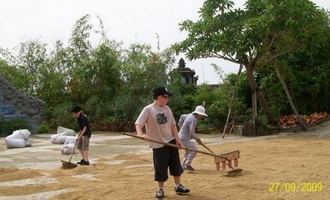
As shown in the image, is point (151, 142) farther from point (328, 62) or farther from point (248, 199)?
point (328, 62)

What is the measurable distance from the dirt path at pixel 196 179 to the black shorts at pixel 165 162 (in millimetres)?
295

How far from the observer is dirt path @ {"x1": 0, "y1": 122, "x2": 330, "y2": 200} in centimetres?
691

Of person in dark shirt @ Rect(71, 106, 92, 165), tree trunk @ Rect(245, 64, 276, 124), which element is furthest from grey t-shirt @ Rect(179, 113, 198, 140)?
tree trunk @ Rect(245, 64, 276, 124)

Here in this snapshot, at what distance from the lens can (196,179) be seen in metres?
8.15

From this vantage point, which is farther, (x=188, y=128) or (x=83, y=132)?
(x=83, y=132)

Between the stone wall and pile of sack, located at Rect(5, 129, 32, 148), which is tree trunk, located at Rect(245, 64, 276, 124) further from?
the stone wall

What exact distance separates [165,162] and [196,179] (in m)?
1.46

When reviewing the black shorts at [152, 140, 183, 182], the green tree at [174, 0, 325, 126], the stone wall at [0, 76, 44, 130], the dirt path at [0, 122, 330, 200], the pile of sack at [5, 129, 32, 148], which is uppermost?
the green tree at [174, 0, 325, 126]

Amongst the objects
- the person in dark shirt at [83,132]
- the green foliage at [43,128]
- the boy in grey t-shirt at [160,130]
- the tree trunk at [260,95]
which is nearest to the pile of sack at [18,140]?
the person in dark shirt at [83,132]

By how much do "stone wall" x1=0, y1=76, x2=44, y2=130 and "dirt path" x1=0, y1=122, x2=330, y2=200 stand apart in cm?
928

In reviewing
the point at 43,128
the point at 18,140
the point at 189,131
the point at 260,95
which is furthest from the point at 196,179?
the point at 43,128

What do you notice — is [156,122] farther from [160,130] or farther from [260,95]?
[260,95]

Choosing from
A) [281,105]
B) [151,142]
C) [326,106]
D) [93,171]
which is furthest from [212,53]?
[151,142]

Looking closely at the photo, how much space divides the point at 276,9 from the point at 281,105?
586 cm
